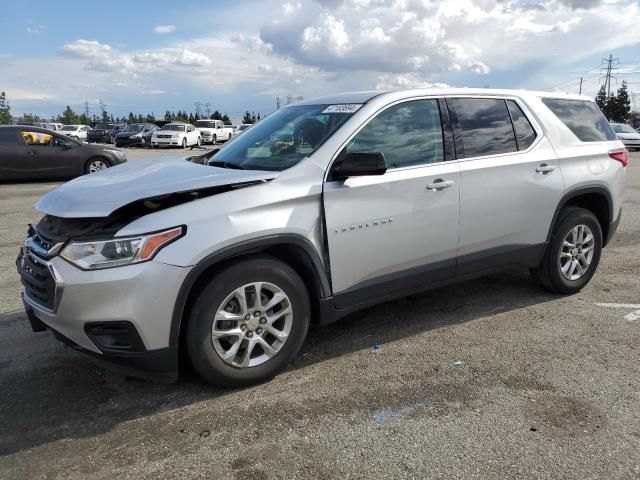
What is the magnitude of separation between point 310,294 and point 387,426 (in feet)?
3.29

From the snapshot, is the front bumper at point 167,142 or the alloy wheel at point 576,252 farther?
the front bumper at point 167,142

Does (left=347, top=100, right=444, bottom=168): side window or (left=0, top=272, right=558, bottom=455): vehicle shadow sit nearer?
(left=0, top=272, right=558, bottom=455): vehicle shadow

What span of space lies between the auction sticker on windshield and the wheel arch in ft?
6.97

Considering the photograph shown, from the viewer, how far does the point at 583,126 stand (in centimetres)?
488

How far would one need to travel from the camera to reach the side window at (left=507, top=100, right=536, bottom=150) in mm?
4434

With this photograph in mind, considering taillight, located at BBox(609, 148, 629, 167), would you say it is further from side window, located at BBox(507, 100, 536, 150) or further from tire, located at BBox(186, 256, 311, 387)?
tire, located at BBox(186, 256, 311, 387)

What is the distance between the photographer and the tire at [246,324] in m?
3.03

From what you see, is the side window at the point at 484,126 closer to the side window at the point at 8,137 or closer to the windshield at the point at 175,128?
the side window at the point at 8,137

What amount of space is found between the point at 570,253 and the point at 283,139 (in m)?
2.87

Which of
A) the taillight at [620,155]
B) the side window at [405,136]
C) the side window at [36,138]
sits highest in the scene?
the side window at [36,138]

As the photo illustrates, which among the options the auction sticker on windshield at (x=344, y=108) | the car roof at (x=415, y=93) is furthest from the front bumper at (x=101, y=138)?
the auction sticker on windshield at (x=344, y=108)

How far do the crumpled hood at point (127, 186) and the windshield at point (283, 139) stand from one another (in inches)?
9.7

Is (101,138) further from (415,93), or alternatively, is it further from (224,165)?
(415,93)

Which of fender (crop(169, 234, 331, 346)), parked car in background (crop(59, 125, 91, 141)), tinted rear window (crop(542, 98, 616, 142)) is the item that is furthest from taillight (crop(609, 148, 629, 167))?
parked car in background (crop(59, 125, 91, 141))
